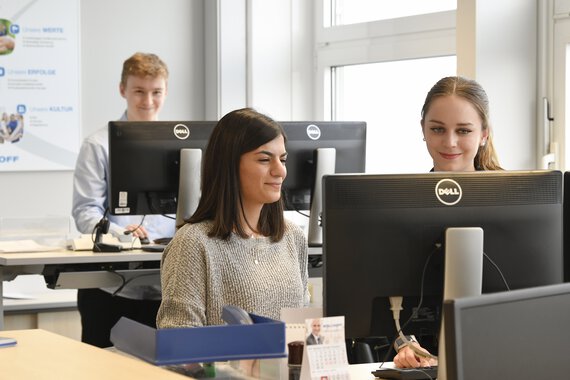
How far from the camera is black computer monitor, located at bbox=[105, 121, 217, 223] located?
374 centimetres

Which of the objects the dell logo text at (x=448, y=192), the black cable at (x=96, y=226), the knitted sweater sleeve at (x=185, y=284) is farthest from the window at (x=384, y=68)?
the dell logo text at (x=448, y=192)

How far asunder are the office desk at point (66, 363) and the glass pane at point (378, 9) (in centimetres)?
326

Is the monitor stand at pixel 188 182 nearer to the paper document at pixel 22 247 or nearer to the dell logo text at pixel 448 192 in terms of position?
the paper document at pixel 22 247

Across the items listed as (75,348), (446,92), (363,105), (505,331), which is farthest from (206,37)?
(505,331)

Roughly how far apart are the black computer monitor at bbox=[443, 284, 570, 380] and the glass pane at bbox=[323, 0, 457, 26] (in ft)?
12.1

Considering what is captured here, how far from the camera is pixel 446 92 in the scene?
2.89 m

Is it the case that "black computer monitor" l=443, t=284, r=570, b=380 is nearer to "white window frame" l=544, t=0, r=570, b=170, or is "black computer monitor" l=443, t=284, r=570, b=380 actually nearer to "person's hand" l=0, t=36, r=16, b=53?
"white window frame" l=544, t=0, r=570, b=170

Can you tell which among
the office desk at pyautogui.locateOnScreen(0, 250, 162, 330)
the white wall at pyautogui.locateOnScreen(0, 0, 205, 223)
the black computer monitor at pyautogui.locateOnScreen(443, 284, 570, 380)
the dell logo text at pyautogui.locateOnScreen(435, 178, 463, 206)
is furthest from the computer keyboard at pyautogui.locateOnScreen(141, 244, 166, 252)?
the black computer monitor at pyautogui.locateOnScreen(443, 284, 570, 380)

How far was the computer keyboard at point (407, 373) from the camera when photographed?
218 centimetres

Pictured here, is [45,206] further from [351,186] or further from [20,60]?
[351,186]

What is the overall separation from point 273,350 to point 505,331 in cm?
67

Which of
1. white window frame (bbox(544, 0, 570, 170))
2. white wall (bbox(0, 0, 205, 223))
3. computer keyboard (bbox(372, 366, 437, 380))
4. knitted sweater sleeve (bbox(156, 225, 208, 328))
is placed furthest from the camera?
white wall (bbox(0, 0, 205, 223))

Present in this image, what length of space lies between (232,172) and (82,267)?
49.8 inches

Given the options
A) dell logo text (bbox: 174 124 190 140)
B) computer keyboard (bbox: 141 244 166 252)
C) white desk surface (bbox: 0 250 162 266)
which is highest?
dell logo text (bbox: 174 124 190 140)
